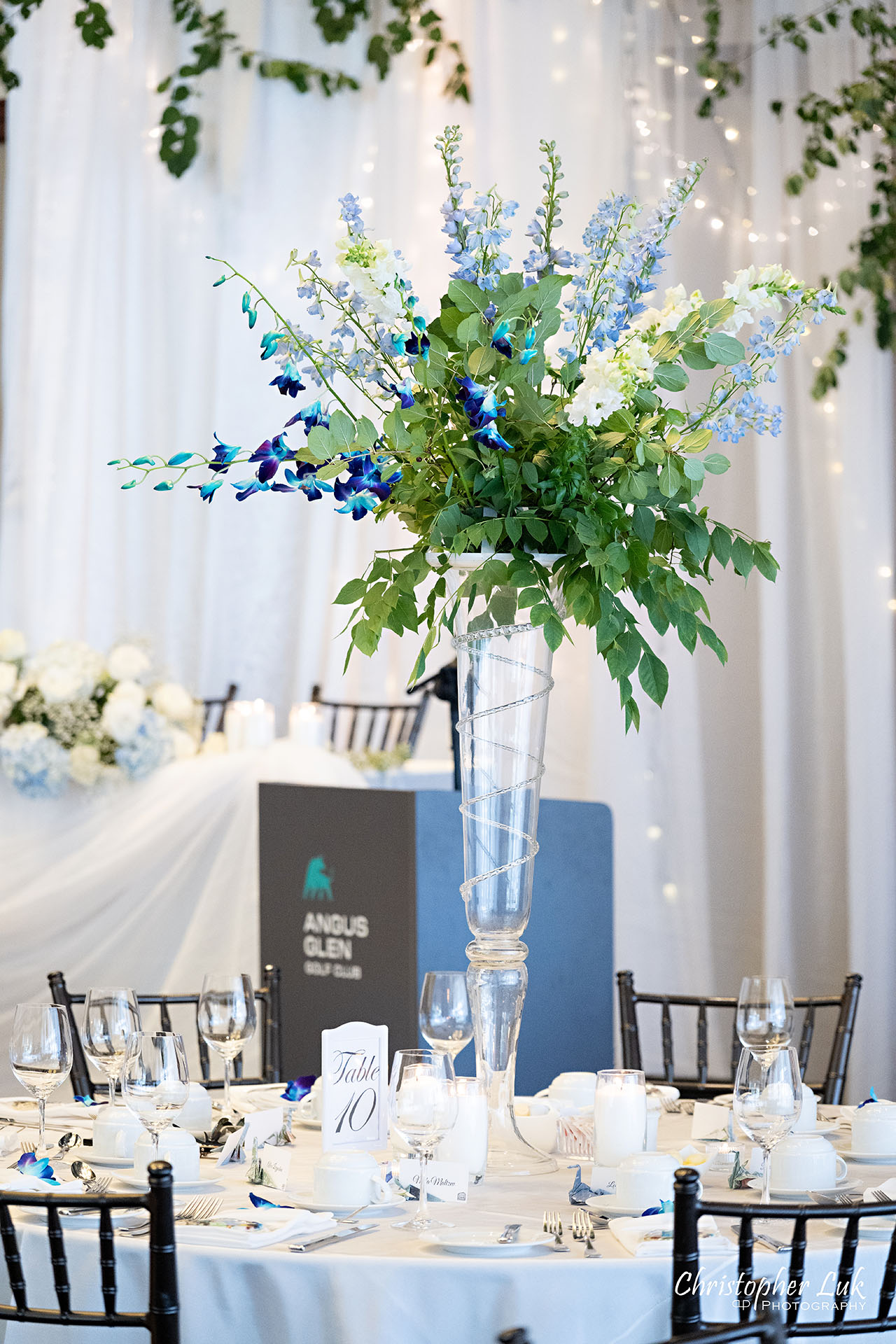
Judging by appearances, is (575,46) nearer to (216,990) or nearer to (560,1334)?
(216,990)

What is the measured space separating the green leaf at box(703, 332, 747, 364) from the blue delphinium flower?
2850 mm

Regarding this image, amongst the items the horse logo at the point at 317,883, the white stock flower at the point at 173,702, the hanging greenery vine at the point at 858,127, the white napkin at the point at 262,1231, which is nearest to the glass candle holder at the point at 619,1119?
the white napkin at the point at 262,1231

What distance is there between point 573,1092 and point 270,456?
38.5 inches

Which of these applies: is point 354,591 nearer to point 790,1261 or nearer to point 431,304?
point 790,1261

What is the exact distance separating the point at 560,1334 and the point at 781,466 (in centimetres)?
368

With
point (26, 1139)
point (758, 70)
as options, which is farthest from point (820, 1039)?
point (26, 1139)

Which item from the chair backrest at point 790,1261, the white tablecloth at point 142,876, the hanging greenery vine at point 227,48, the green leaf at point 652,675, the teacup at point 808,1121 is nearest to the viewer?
the chair backrest at point 790,1261

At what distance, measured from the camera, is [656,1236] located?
1.51 meters

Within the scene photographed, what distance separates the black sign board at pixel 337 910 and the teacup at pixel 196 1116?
3.10 ft

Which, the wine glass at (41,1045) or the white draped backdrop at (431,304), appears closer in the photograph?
the wine glass at (41,1045)

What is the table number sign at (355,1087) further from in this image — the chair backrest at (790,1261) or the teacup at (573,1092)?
the chair backrest at (790,1261)

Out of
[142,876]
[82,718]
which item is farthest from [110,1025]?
[82,718]

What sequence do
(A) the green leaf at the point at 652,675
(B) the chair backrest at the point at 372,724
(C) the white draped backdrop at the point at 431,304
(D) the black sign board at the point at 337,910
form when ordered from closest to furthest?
(A) the green leaf at the point at 652,675
(D) the black sign board at the point at 337,910
(C) the white draped backdrop at the point at 431,304
(B) the chair backrest at the point at 372,724

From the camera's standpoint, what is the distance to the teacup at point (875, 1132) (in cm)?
188
